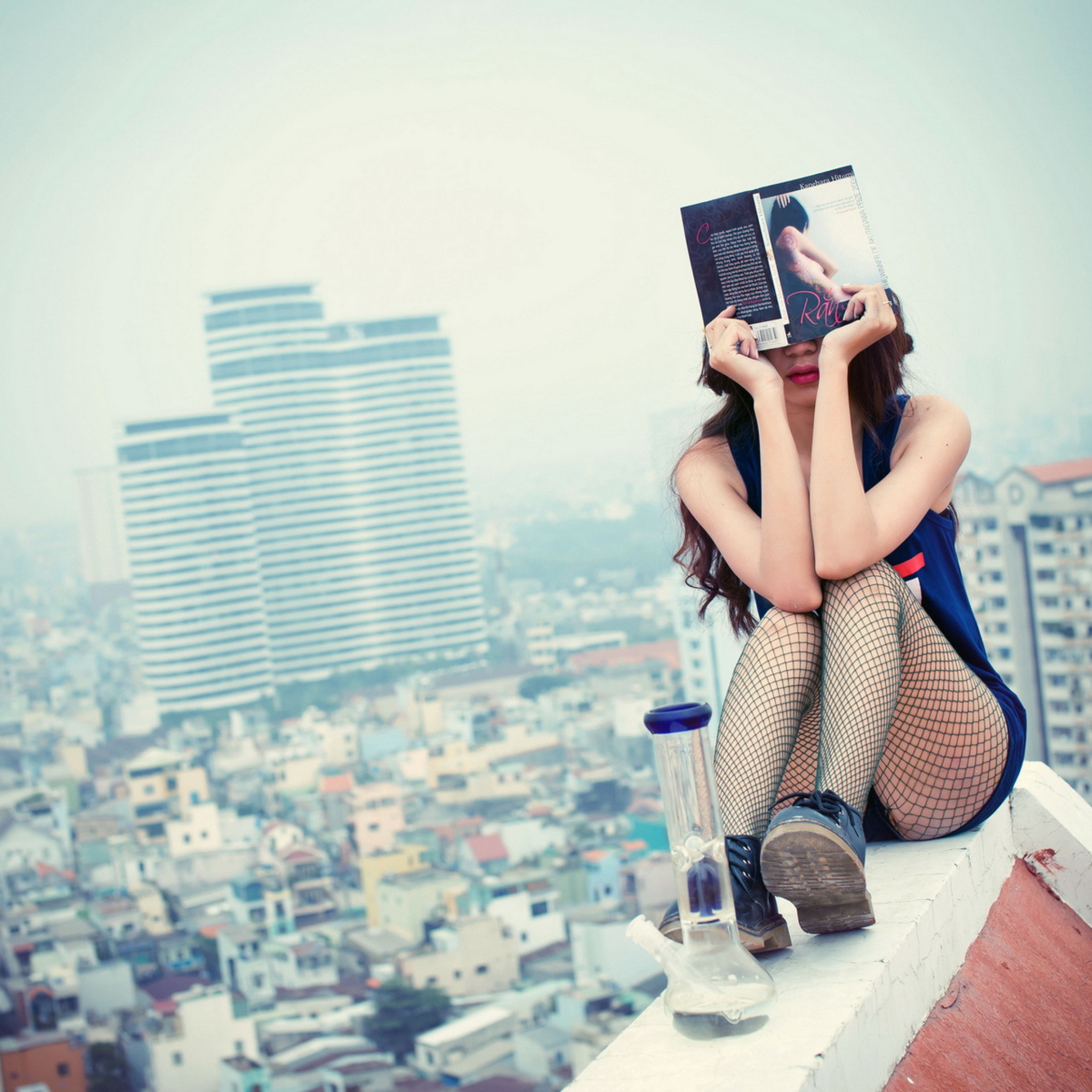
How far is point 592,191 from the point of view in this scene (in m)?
55.2

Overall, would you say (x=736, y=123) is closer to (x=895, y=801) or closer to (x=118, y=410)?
(x=118, y=410)

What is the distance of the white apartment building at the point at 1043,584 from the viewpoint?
757 inches

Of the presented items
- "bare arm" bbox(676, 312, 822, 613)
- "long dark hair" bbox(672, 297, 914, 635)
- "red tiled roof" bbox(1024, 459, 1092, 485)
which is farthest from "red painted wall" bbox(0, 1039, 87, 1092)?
"bare arm" bbox(676, 312, 822, 613)

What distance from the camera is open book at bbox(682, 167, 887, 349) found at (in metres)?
0.98

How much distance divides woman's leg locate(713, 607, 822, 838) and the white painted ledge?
0.35ft

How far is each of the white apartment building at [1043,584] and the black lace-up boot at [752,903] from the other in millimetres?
19226

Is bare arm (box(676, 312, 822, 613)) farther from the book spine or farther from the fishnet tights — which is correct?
the book spine

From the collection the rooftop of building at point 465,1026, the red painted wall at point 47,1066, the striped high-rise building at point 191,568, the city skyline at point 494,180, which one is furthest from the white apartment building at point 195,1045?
the city skyline at point 494,180

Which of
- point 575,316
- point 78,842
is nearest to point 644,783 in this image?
point 78,842

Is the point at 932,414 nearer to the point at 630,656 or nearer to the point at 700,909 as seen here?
the point at 700,909

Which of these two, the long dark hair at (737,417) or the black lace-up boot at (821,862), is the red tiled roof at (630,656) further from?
the black lace-up boot at (821,862)

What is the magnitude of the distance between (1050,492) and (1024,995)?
20.5 metres

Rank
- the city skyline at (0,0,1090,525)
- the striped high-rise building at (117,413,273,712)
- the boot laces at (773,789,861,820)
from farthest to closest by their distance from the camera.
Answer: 1. the city skyline at (0,0,1090,525)
2. the striped high-rise building at (117,413,273,712)
3. the boot laces at (773,789,861,820)

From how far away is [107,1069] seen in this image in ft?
61.1
